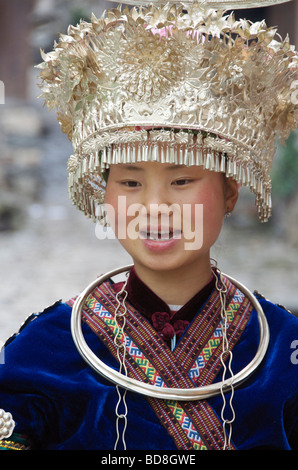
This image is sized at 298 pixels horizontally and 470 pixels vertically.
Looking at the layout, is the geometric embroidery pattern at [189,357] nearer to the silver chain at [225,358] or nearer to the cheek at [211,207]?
the silver chain at [225,358]

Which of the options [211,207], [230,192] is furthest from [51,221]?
[211,207]

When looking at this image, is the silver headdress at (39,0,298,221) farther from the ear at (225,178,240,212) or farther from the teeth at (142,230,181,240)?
the teeth at (142,230,181,240)

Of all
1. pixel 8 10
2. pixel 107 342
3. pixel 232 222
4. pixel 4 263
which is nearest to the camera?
pixel 107 342

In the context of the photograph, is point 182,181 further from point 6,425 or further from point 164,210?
point 6,425

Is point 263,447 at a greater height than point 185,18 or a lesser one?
lesser

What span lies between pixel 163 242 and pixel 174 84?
1.23 ft

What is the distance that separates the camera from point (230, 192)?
1.77m

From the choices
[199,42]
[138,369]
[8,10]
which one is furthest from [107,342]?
[8,10]

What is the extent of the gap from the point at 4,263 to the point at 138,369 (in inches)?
205

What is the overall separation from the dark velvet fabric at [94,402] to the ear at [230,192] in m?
0.39

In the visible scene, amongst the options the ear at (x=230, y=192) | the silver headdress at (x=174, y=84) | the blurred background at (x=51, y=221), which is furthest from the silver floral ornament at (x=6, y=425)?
the blurred background at (x=51, y=221)

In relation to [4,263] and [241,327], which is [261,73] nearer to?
[241,327]

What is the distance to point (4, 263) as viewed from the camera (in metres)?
6.67

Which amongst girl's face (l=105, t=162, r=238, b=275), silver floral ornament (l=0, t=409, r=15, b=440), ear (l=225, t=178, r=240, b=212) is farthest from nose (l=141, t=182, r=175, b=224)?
silver floral ornament (l=0, t=409, r=15, b=440)
